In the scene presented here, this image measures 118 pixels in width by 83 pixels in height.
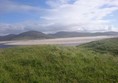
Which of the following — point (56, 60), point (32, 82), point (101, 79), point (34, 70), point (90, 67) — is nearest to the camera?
point (32, 82)

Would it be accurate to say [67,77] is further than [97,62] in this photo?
No

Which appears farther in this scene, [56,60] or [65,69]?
[56,60]

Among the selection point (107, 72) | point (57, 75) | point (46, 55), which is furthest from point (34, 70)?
point (107, 72)

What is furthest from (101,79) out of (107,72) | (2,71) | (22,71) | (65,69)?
(2,71)

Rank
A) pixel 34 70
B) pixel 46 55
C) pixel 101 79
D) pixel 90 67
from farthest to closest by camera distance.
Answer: pixel 46 55 < pixel 90 67 < pixel 34 70 < pixel 101 79

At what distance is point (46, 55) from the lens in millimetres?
25016

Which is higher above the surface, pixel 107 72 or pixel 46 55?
pixel 46 55

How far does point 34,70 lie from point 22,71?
1270mm

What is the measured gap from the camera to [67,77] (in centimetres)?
1862

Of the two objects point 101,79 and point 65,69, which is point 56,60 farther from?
point 101,79

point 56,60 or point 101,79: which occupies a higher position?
point 56,60

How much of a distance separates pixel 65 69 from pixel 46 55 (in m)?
5.18

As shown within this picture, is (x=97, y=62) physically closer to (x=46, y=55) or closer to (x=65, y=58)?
(x=65, y=58)

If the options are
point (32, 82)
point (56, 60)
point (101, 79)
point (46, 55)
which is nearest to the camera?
point (32, 82)
